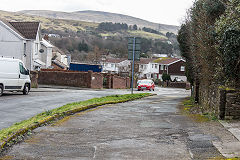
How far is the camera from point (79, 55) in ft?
381

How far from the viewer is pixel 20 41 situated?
4322 cm

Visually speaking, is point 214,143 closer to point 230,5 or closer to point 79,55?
point 230,5

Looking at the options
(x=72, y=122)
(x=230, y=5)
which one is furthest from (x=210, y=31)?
(x=72, y=122)

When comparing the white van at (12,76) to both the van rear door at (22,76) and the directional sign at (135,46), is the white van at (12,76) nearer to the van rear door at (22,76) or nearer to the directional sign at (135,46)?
the van rear door at (22,76)

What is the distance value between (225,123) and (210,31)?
155 inches

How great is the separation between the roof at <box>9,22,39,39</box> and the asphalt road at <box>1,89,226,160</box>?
34.4 metres

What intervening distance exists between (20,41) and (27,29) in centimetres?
274

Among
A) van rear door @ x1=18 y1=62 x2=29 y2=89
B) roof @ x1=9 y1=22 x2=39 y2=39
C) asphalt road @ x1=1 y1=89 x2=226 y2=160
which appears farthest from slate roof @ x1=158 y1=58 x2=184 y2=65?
asphalt road @ x1=1 y1=89 x2=226 y2=160

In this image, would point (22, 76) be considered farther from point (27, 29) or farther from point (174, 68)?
point (174, 68)

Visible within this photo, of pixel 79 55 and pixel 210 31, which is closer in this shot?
pixel 210 31

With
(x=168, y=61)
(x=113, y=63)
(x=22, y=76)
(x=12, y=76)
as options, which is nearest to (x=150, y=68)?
(x=168, y=61)

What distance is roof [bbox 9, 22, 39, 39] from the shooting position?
146ft

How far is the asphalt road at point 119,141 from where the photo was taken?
7219 mm

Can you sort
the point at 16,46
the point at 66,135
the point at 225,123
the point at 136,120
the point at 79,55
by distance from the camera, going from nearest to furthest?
the point at 66,135 < the point at 225,123 < the point at 136,120 < the point at 16,46 < the point at 79,55
